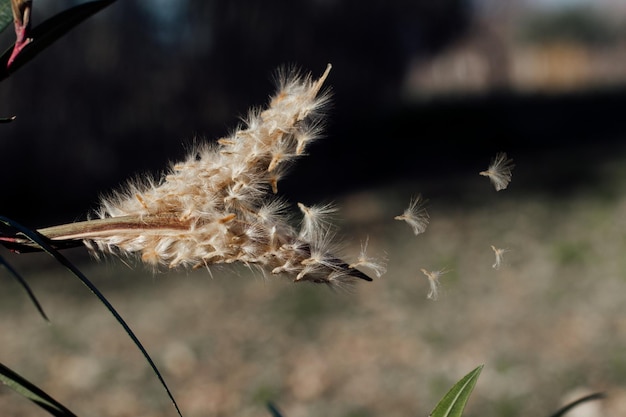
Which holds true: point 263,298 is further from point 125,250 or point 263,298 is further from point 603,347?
point 125,250

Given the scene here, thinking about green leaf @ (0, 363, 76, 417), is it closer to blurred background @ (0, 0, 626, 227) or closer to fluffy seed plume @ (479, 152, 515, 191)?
fluffy seed plume @ (479, 152, 515, 191)

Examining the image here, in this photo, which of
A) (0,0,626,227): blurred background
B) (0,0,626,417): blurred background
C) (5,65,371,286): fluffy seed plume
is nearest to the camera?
(5,65,371,286): fluffy seed plume

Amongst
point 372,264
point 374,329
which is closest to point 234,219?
point 372,264

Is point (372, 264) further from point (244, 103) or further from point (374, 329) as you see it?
point (244, 103)

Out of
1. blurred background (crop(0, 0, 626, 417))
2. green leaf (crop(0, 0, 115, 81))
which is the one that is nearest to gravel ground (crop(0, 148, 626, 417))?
blurred background (crop(0, 0, 626, 417))

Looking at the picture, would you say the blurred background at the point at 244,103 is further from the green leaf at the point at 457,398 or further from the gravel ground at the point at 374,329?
the green leaf at the point at 457,398

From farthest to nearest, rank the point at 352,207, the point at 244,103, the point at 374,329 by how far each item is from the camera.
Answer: the point at 244,103, the point at 352,207, the point at 374,329

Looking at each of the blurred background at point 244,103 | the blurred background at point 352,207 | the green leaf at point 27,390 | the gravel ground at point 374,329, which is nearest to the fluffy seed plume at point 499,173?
the blurred background at point 352,207
